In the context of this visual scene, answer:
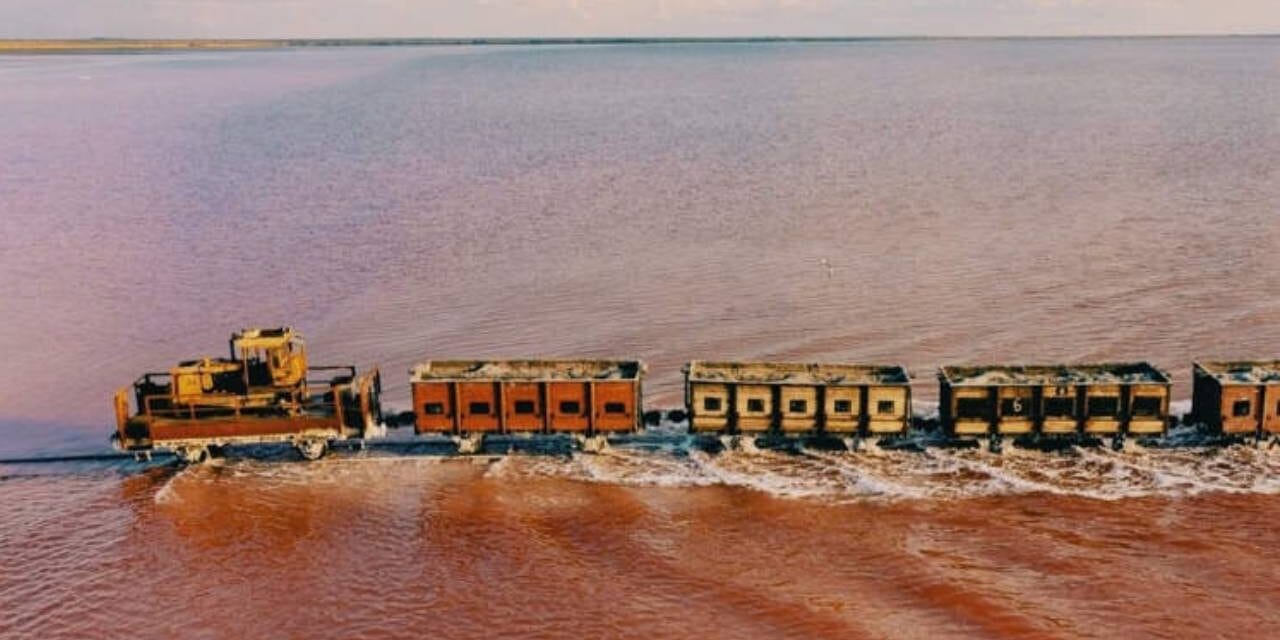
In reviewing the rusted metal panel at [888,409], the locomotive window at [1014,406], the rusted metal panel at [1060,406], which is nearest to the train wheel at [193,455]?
the rusted metal panel at [888,409]

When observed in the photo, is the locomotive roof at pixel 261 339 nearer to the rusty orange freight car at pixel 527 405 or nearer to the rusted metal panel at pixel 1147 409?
the rusty orange freight car at pixel 527 405

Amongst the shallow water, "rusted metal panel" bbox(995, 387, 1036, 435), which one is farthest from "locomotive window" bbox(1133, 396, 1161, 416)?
"rusted metal panel" bbox(995, 387, 1036, 435)

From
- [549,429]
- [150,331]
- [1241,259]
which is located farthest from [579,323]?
[1241,259]

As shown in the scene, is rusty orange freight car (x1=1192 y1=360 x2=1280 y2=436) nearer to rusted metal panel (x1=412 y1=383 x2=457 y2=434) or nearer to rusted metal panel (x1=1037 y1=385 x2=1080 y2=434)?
rusted metal panel (x1=1037 y1=385 x2=1080 y2=434)

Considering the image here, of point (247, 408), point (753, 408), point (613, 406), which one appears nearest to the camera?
point (753, 408)

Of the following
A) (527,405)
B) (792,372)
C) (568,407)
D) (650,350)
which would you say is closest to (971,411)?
(792,372)

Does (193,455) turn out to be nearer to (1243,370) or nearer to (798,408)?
(798,408)

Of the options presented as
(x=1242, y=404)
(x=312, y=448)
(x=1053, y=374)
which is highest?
(x=1053, y=374)
